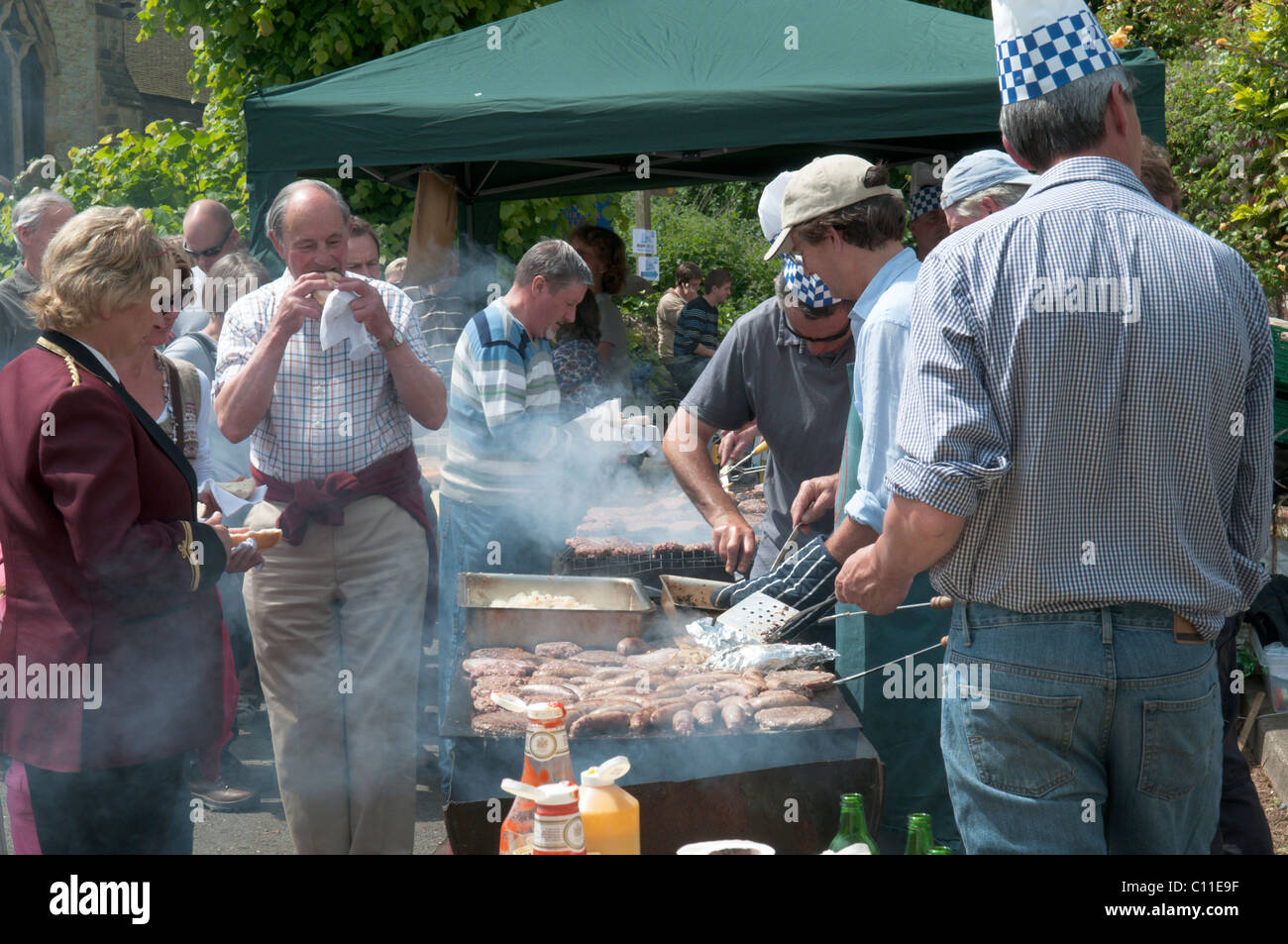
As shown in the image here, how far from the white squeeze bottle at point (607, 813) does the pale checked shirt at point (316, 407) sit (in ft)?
6.50

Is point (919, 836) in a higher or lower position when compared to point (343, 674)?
higher

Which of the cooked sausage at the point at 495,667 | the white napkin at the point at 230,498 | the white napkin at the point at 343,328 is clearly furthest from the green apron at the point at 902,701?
the white napkin at the point at 230,498

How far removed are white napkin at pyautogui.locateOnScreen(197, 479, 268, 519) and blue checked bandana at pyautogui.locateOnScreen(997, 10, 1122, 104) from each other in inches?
91.4

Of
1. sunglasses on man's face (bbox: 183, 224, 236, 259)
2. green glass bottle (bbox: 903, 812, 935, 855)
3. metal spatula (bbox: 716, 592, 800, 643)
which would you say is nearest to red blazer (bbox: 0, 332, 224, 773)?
metal spatula (bbox: 716, 592, 800, 643)

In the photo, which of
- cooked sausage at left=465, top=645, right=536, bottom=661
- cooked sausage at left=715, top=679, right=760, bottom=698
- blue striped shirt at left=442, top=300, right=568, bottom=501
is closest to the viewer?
cooked sausage at left=715, top=679, right=760, bottom=698

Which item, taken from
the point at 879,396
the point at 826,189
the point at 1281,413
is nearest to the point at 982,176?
the point at 826,189

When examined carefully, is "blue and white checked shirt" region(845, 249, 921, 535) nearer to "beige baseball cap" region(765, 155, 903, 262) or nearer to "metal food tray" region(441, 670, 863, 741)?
"beige baseball cap" region(765, 155, 903, 262)

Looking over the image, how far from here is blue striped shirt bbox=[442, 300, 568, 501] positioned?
4363mm

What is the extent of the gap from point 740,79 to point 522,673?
327 cm

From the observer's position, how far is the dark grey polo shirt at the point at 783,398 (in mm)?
3639

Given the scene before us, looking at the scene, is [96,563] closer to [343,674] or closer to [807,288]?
[343,674]

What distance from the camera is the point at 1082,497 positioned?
191 cm

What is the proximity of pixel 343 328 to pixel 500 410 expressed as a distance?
90cm

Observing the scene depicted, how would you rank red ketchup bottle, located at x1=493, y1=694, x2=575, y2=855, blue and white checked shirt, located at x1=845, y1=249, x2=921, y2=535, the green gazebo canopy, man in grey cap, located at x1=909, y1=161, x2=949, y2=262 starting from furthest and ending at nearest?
man in grey cap, located at x1=909, y1=161, x2=949, y2=262
the green gazebo canopy
blue and white checked shirt, located at x1=845, y1=249, x2=921, y2=535
red ketchup bottle, located at x1=493, y1=694, x2=575, y2=855
